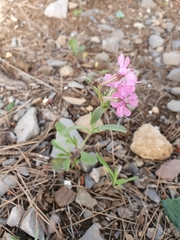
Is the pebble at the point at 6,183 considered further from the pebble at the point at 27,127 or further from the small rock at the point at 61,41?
the small rock at the point at 61,41

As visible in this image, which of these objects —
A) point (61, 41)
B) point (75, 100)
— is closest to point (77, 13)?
point (61, 41)

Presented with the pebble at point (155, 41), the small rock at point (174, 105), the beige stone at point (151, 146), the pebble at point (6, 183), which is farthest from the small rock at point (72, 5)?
the pebble at point (6, 183)

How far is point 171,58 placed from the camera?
2.50 meters

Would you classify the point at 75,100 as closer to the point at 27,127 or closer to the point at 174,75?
the point at 27,127

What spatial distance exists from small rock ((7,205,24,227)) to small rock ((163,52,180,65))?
5.44 ft

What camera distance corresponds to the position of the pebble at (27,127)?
6.36ft

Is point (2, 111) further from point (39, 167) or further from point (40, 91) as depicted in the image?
point (39, 167)

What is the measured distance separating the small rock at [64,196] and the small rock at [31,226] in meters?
0.15

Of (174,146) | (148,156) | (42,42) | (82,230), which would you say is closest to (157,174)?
(148,156)

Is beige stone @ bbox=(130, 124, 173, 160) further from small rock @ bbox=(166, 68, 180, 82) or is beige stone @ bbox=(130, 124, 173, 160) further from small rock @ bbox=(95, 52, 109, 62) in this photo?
small rock @ bbox=(95, 52, 109, 62)

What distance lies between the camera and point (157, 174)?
6.12ft

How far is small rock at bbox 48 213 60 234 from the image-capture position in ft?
5.24

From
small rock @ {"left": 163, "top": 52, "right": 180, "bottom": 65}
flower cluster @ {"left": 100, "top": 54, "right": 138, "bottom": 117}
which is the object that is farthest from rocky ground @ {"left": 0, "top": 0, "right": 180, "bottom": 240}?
flower cluster @ {"left": 100, "top": 54, "right": 138, "bottom": 117}

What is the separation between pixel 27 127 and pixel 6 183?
15.9 inches
